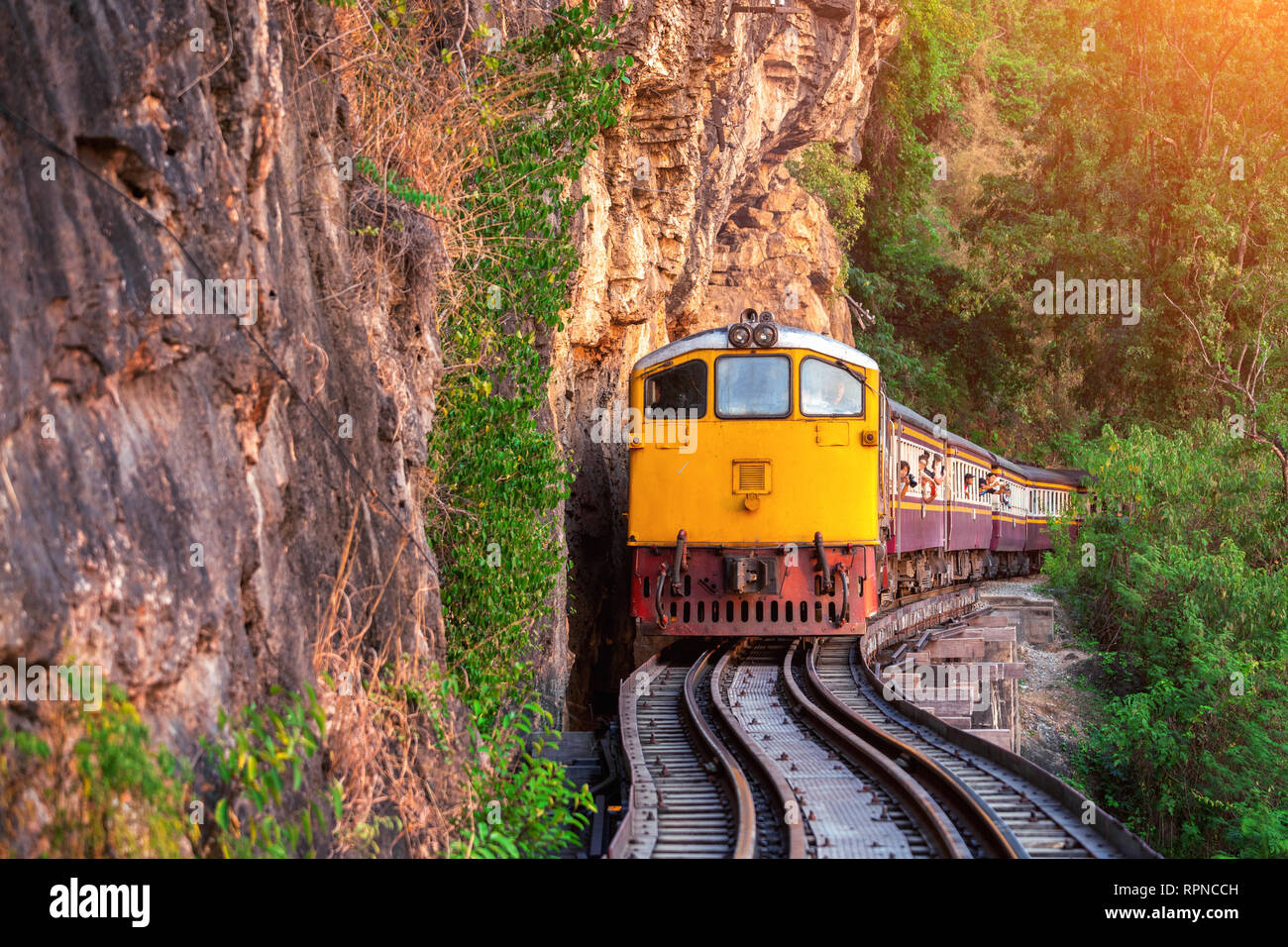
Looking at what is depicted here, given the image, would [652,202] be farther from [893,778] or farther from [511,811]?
[511,811]

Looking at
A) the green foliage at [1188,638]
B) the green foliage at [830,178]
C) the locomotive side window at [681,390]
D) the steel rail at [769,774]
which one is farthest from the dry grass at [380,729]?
the green foliage at [830,178]

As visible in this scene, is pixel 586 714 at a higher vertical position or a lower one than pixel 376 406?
lower

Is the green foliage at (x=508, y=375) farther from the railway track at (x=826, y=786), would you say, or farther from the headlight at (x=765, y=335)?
the headlight at (x=765, y=335)

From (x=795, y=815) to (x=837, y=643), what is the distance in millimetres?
8165

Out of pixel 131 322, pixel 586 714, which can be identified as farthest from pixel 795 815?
pixel 586 714

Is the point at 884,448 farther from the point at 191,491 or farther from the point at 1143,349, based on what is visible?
the point at 1143,349

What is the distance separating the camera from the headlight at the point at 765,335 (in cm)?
1299

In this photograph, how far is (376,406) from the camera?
693 cm

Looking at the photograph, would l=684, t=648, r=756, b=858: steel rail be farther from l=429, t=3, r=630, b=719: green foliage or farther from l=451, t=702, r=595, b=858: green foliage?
l=429, t=3, r=630, b=719: green foliage

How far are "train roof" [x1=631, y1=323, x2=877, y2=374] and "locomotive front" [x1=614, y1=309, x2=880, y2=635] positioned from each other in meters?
0.02

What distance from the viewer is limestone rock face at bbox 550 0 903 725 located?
50.9ft

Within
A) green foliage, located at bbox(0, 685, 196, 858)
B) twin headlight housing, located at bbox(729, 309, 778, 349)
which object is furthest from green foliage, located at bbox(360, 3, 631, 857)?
green foliage, located at bbox(0, 685, 196, 858)

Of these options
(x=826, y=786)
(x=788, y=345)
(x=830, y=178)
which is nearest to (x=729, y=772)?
(x=826, y=786)

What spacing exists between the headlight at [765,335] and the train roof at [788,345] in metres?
0.06
